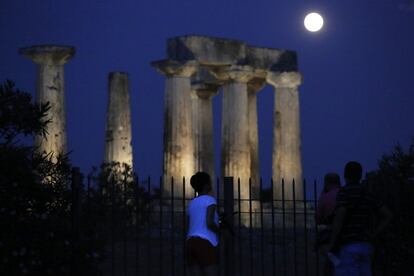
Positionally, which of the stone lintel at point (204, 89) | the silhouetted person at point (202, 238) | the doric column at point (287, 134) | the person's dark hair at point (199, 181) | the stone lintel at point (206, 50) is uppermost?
the stone lintel at point (206, 50)

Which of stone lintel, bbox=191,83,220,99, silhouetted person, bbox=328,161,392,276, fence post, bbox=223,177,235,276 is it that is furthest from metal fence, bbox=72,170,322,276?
stone lintel, bbox=191,83,220,99

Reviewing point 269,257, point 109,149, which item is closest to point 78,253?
point 269,257

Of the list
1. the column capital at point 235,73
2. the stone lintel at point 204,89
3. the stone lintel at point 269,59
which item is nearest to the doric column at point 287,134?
the stone lintel at point 269,59

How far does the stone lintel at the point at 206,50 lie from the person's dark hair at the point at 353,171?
2563 centimetres

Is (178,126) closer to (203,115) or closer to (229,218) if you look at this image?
(203,115)

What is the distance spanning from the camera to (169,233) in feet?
114

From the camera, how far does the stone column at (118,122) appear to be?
132 ft

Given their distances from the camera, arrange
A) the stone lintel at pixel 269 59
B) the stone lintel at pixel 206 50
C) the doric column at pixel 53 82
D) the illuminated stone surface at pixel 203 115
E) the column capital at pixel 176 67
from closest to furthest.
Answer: the doric column at pixel 53 82, the column capital at pixel 176 67, the stone lintel at pixel 206 50, the stone lintel at pixel 269 59, the illuminated stone surface at pixel 203 115

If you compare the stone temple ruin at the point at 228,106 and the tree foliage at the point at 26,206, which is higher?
the stone temple ruin at the point at 228,106

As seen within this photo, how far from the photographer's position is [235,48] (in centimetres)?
4094

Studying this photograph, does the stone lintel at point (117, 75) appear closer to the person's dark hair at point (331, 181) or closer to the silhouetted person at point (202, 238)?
the person's dark hair at point (331, 181)

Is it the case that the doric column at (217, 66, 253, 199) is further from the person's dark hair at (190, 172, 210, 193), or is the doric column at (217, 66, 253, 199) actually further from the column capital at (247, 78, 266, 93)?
the person's dark hair at (190, 172, 210, 193)

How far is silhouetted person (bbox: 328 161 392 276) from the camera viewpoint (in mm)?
13695

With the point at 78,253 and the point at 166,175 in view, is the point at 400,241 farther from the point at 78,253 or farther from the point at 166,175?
the point at 166,175
